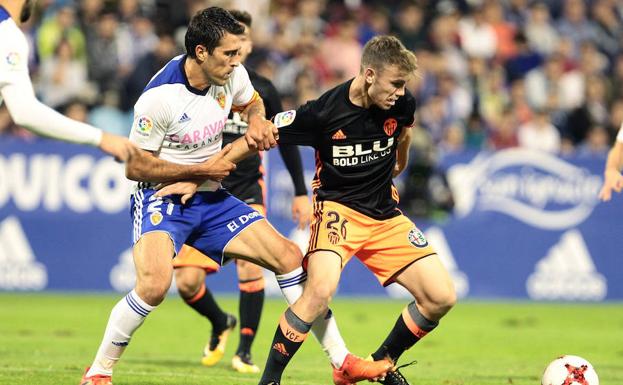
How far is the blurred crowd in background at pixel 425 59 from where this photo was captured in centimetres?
1758

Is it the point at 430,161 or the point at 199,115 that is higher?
the point at 199,115

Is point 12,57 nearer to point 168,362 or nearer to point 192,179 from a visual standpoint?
point 192,179

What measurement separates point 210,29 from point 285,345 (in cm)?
230

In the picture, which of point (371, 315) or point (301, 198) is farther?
point (371, 315)

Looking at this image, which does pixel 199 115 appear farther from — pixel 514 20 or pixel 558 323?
pixel 514 20

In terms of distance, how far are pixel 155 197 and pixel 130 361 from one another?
2864 mm

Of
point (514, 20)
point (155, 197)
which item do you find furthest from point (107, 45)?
point (155, 197)

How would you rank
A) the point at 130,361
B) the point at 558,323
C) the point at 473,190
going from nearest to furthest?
1. the point at 130,361
2. the point at 558,323
3. the point at 473,190

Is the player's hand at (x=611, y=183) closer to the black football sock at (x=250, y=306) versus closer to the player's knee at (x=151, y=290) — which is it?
the black football sock at (x=250, y=306)

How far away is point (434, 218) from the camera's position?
17.2 meters

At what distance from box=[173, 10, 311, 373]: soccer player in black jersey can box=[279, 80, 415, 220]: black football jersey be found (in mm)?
1413

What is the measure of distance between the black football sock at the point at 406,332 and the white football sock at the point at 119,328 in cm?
189

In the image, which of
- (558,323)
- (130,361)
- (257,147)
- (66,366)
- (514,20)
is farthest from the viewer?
(514,20)


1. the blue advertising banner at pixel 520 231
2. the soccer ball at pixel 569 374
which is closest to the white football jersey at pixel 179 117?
the soccer ball at pixel 569 374
